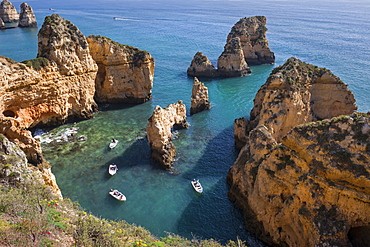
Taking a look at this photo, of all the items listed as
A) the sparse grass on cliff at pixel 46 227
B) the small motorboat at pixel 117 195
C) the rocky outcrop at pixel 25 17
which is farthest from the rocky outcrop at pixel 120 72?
the rocky outcrop at pixel 25 17

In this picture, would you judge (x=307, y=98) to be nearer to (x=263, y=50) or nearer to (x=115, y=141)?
(x=115, y=141)

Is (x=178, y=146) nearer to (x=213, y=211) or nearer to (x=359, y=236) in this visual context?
(x=213, y=211)

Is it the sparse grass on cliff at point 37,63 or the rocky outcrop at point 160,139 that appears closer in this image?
the rocky outcrop at point 160,139

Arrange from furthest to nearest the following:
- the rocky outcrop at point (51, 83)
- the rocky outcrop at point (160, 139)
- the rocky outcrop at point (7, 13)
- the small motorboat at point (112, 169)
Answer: the rocky outcrop at point (7, 13), the rocky outcrop at point (51, 83), the rocky outcrop at point (160, 139), the small motorboat at point (112, 169)

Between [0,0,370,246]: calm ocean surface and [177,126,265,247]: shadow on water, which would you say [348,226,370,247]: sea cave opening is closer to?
[177,126,265,247]: shadow on water

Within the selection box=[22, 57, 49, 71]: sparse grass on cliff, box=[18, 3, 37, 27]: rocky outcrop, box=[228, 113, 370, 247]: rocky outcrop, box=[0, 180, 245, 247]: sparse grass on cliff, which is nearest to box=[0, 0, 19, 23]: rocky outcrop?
box=[18, 3, 37, 27]: rocky outcrop

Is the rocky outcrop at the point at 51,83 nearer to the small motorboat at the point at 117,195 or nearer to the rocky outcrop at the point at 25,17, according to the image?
the small motorboat at the point at 117,195

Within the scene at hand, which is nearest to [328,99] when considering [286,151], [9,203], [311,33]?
[286,151]

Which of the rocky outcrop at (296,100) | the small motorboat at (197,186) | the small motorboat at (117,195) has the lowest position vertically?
the small motorboat at (117,195)

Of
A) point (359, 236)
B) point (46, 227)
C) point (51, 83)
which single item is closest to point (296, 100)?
point (359, 236)
